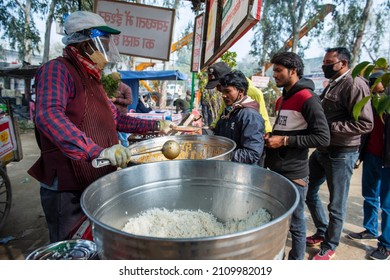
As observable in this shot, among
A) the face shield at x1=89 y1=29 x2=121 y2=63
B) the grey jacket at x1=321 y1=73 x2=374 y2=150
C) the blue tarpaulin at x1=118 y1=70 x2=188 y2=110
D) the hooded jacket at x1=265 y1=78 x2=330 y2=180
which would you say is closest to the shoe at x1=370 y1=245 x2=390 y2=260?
the grey jacket at x1=321 y1=73 x2=374 y2=150

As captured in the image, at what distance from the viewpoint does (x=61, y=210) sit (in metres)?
1.65

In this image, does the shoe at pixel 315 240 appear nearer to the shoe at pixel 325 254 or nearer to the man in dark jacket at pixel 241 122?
the shoe at pixel 325 254

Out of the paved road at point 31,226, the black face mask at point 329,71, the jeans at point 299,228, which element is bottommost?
the paved road at point 31,226

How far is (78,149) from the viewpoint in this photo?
1252mm

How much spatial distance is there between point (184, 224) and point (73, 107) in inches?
33.6

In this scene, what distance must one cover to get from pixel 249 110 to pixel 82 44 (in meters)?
Result: 1.32

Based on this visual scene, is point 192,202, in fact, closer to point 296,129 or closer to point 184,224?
point 184,224

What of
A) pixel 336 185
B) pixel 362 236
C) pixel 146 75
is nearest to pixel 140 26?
pixel 336 185

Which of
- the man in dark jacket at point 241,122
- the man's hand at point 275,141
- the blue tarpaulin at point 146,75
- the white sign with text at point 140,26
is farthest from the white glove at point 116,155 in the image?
the blue tarpaulin at point 146,75

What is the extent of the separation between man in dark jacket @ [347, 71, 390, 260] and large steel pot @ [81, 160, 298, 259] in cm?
223

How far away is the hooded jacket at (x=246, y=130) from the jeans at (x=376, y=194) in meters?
1.59

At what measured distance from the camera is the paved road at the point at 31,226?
3.02 metres

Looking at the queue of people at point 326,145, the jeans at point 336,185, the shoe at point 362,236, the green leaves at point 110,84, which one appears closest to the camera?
the queue of people at point 326,145
